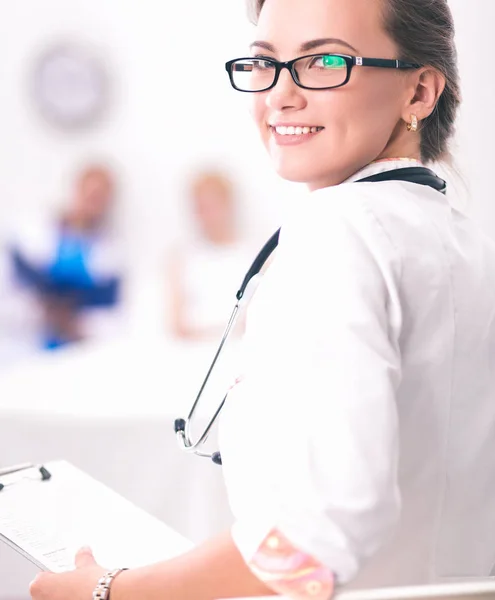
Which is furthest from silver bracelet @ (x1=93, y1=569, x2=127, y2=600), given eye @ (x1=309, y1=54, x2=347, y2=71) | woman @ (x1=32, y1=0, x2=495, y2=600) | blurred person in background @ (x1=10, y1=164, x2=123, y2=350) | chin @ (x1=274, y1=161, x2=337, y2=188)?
blurred person in background @ (x1=10, y1=164, x2=123, y2=350)

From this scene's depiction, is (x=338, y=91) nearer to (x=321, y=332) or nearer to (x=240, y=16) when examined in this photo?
(x=321, y=332)

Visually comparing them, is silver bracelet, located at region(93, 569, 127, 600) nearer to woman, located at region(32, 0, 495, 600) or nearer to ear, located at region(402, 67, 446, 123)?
woman, located at region(32, 0, 495, 600)

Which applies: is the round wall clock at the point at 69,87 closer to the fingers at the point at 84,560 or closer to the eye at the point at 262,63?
the eye at the point at 262,63

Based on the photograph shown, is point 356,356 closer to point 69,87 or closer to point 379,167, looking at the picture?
point 379,167

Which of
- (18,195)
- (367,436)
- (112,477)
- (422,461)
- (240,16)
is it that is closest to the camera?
(367,436)

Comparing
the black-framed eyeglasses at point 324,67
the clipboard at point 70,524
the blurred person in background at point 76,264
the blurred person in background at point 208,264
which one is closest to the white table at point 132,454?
the clipboard at point 70,524

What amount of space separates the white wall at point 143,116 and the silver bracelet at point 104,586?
4375 millimetres

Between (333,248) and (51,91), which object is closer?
(333,248)

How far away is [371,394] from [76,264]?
4.62 meters

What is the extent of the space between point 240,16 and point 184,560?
468 centimetres

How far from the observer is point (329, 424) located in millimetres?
734

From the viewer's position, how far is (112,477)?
1973 millimetres

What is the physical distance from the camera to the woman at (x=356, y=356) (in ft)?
2.42

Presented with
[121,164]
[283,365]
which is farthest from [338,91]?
[121,164]
